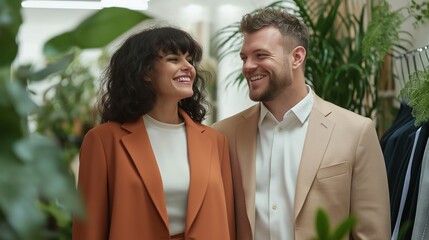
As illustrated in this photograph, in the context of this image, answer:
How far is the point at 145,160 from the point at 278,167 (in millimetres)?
517

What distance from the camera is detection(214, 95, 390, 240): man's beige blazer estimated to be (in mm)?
2736

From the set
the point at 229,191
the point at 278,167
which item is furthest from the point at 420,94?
the point at 229,191

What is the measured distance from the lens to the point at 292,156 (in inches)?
111

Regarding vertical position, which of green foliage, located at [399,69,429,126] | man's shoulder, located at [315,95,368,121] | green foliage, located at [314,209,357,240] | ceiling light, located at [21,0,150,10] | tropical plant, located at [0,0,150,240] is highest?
tropical plant, located at [0,0,150,240]

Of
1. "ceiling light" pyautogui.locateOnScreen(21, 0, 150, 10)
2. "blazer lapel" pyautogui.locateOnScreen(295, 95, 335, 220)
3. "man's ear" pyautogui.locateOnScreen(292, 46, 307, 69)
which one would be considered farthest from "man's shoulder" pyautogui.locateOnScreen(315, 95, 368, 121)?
"ceiling light" pyautogui.locateOnScreen(21, 0, 150, 10)

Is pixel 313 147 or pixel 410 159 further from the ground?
pixel 313 147

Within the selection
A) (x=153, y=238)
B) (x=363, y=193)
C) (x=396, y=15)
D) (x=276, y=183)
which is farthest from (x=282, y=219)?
(x=396, y=15)

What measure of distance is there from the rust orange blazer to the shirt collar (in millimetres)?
311

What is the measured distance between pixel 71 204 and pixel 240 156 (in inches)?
80.4

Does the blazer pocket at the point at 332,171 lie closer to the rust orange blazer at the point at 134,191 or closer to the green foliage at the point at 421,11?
the rust orange blazer at the point at 134,191

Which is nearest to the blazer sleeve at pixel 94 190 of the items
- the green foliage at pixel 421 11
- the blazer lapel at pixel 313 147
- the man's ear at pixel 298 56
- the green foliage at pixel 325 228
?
the blazer lapel at pixel 313 147

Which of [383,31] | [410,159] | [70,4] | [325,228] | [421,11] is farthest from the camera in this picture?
[70,4]

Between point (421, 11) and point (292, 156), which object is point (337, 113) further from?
point (421, 11)

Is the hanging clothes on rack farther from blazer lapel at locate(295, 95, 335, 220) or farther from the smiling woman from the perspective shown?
→ the smiling woman
